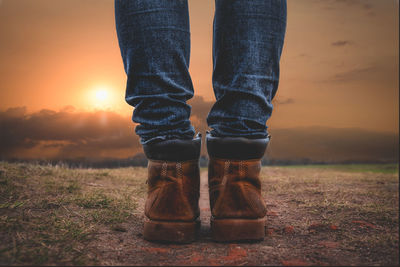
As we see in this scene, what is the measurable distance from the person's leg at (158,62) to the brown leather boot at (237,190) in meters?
0.21

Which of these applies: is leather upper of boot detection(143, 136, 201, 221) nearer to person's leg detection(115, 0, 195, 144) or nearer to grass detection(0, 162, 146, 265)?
person's leg detection(115, 0, 195, 144)

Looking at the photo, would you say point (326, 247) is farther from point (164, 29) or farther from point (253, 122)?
point (164, 29)

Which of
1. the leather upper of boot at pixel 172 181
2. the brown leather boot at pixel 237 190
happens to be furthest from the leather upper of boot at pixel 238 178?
the leather upper of boot at pixel 172 181

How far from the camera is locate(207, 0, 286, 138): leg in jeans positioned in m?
A: 1.28

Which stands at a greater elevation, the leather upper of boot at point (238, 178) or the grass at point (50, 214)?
the leather upper of boot at point (238, 178)

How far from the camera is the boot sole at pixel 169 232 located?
127 centimetres

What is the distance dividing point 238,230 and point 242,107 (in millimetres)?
523

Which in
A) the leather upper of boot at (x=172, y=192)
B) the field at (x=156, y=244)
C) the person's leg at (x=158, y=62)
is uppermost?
the person's leg at (x=158, y=62)

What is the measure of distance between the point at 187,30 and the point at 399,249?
122cm

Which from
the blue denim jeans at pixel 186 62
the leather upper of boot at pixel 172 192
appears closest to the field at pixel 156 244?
the leather upper of boot at pixel 172 192

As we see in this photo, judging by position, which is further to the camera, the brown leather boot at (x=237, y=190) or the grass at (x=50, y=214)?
the brown leather boot at (x=237, y=190)

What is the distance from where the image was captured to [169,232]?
50.4 inches

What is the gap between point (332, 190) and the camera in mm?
2455

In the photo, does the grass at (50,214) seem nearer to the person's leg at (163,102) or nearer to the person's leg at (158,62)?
the person's leg at (163,102)
